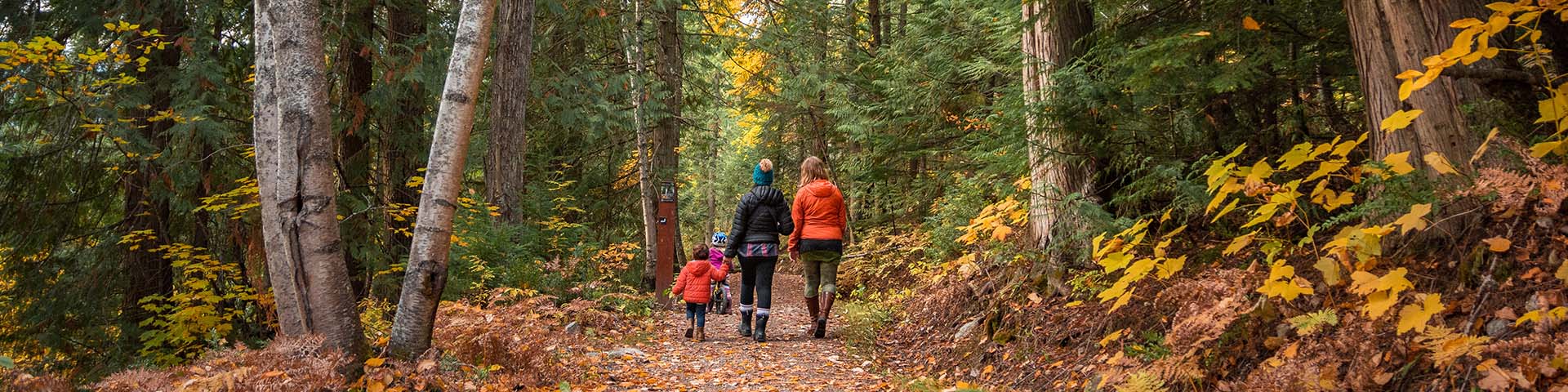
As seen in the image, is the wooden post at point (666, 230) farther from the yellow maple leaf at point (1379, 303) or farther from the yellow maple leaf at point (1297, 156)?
the yellow maple leaf at point (1379, 303)

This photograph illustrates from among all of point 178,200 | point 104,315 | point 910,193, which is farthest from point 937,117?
point 104,315

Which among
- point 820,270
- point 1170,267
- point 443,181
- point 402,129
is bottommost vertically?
point 820,270

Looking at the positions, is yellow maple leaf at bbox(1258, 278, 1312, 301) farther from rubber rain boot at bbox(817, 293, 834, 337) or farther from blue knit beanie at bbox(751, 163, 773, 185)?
blue knit beanie at bbox(751, 163, 773, 185)

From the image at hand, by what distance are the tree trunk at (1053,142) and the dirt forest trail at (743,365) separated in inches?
65.9

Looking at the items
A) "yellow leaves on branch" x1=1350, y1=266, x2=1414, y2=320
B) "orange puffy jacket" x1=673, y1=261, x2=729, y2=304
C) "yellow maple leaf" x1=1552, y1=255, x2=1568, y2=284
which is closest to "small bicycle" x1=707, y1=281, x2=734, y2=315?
"orange puffy jacket" x1=673, y1=261, x2=729, y2=304

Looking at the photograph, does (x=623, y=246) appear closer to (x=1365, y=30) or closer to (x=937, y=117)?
(x=937, y=117)

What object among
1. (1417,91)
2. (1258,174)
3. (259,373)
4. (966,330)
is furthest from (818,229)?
(1417,91)

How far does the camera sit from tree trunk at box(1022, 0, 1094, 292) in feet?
18.7

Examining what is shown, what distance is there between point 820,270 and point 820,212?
65 centimetres

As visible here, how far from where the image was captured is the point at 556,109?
536 inches

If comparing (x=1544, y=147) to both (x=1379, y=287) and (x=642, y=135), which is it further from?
(x=642, y=135)

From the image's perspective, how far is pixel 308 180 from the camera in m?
4.85

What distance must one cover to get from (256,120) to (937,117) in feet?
27.9

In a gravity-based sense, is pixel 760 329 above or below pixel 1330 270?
below
